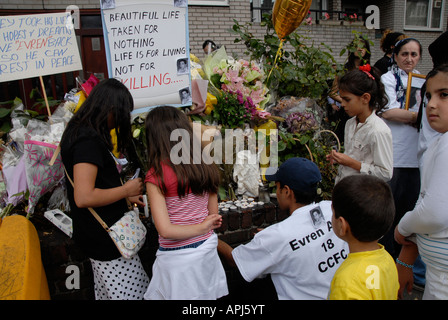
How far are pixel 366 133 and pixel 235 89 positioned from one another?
3.75ft

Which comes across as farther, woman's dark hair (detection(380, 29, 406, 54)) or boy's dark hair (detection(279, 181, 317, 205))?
woman's dark hair (detection(380, 29, 406, 54))

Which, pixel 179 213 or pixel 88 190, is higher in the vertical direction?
pixel 88 190

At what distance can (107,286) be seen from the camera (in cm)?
171

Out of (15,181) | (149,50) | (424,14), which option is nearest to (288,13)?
(149,50)

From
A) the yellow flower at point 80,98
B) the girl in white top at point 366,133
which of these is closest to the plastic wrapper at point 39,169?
the yellow flower at point 80,98

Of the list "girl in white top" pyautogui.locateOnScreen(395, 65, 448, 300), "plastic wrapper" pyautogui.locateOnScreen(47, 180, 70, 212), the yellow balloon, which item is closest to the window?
the yellow balloon

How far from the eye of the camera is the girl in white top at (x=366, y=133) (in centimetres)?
216

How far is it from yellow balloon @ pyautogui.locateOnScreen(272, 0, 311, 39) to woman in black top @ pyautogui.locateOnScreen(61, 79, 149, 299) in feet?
5.94

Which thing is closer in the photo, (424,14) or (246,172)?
(246,172)

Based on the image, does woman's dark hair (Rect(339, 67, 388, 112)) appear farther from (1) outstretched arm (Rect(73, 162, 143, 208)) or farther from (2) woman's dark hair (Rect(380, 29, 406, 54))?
(2) woman's dark hair (Rect(380, 29, 406, 54))

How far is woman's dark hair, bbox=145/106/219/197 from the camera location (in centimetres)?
158

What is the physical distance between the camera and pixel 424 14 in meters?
10.3

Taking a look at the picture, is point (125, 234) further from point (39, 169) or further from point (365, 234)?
point (365, 234)
